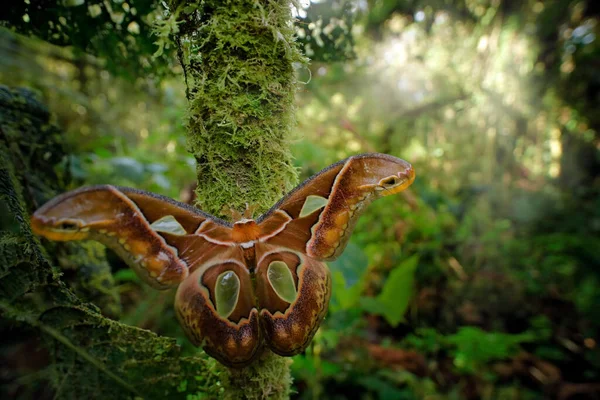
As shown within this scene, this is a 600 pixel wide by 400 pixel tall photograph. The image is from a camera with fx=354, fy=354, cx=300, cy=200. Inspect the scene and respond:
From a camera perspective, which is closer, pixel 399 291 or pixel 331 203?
pixel 331 203

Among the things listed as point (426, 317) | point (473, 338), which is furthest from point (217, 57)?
point (426, 317)

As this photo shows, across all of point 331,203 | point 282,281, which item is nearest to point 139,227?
point 282,281

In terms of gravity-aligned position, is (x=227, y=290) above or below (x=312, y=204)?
below

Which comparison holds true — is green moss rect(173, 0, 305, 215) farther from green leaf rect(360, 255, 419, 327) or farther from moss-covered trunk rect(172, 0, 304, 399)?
green leaf rect(360, 255, 419, 327)

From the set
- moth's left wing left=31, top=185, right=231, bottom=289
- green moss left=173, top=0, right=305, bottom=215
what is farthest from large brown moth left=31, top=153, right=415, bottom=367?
green moss left=173, top=0, right=305, bottom=215

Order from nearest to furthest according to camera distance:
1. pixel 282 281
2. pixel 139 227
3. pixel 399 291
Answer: pixel 139 227, pixel 282 281, pixel 399 291

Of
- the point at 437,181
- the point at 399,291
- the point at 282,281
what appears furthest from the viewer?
the point at 437,181

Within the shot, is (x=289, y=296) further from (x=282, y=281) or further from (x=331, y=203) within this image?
(x=331, y=203)

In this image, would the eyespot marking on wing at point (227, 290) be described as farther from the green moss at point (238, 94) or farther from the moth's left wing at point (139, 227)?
the green moss at point (238, 94)

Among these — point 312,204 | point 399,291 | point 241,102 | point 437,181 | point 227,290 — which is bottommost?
point 399,291
